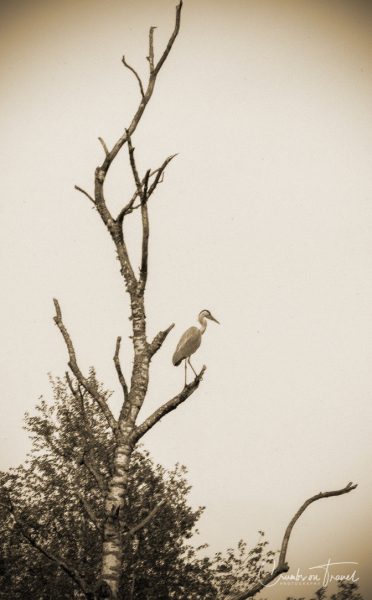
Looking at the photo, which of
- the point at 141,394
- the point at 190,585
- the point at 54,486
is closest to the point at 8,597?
the point at 54,486

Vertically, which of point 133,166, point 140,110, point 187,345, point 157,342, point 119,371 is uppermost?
point 187,345

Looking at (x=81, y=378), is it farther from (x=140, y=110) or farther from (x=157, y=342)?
(x=140, y=110)

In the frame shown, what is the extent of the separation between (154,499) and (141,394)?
15941 millimetres

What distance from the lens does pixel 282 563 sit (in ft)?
11.6

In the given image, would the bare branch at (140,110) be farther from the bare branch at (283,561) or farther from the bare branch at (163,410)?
the bare branch at (283,561)

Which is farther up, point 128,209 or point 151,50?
point 151,50

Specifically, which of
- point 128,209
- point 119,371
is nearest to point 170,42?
point 128,209

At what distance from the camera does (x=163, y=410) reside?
404 centimetres

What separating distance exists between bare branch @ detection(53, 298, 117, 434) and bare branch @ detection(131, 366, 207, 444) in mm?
228

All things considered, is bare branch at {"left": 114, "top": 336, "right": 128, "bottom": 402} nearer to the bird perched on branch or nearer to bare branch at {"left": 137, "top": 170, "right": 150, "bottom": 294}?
bare branch at {"left": 137, "top": 170, "right": 150, "bottom": 294}

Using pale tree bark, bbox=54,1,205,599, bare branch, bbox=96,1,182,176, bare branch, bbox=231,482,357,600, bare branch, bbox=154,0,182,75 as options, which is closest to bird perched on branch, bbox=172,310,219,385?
pale tree bark, bbox=54,1,205,599

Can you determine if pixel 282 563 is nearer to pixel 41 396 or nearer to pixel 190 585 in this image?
pixel 190 585

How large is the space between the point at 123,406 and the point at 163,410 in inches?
16.9

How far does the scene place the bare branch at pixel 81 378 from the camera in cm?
404
